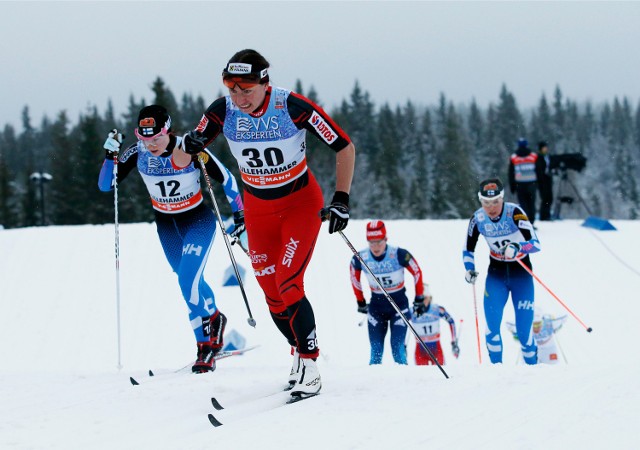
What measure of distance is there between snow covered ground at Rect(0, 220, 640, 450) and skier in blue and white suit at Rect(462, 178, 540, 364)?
7.01 ft

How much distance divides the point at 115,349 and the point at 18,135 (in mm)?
108679

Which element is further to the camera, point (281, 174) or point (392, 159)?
point (392, 159)

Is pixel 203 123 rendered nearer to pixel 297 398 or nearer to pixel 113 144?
pixel 297 398

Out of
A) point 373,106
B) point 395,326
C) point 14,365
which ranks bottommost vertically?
point 14,365

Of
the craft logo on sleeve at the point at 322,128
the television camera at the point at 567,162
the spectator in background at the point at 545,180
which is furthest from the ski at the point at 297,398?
the television camera at the point at 567,162

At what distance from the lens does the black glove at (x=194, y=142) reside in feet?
14.7

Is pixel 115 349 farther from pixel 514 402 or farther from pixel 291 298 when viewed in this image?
pixel 514 402

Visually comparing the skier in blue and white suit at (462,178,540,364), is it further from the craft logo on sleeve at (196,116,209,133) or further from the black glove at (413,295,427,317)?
the craft logo on sleeve at (196,116,209,133)

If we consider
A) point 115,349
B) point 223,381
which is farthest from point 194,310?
point 115,349

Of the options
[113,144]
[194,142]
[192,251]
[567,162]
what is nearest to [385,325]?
[192,251]

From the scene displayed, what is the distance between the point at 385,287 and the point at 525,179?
28.8 ft

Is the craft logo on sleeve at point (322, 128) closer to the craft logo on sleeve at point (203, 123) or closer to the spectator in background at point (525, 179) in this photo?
the craft logo on sleeve at point (203, 123)

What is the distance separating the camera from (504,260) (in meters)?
7.74

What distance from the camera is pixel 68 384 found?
5.15 m
